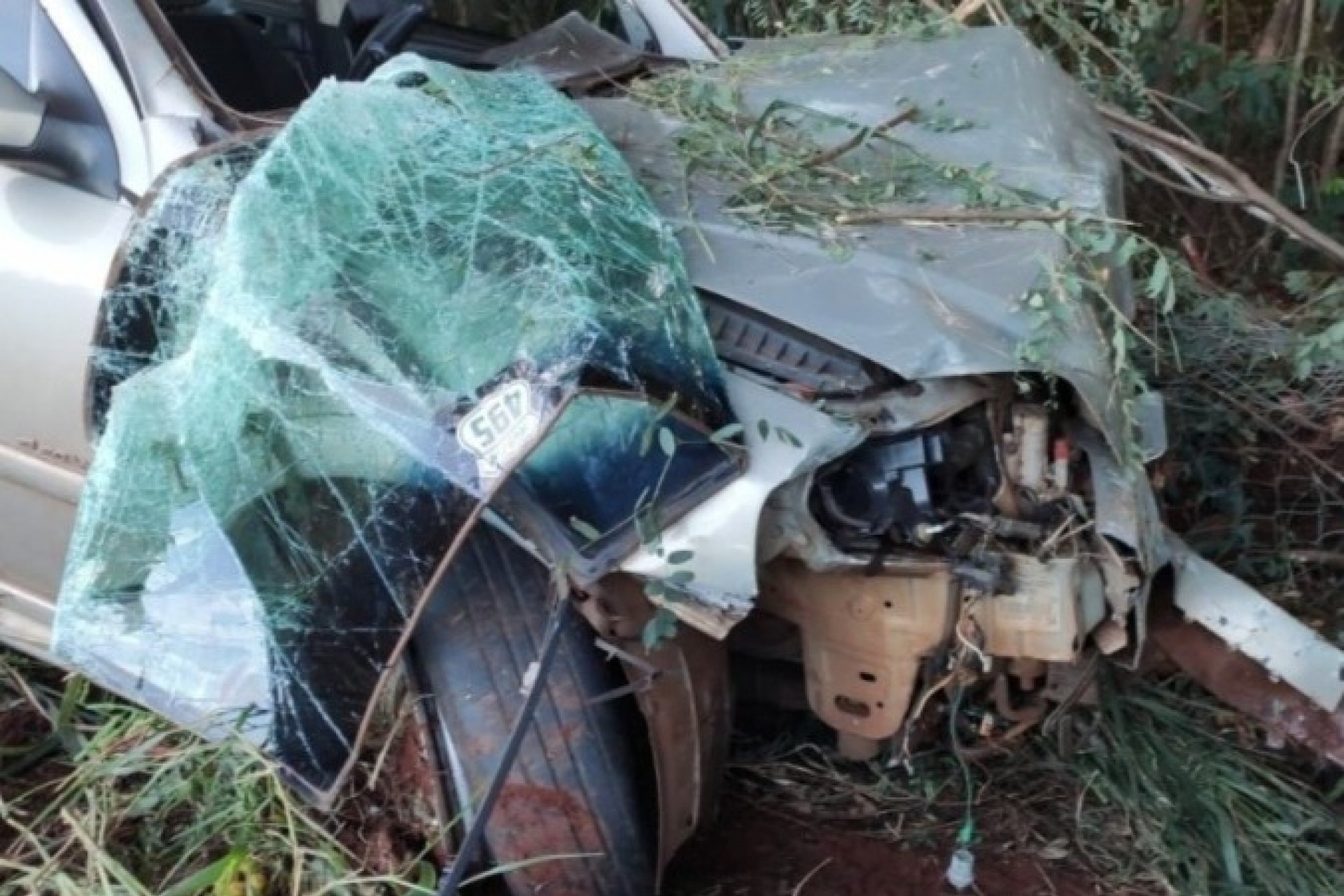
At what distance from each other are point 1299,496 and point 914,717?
1.71 meters

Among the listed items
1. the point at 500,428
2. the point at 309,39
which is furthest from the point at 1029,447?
the point at 309,39

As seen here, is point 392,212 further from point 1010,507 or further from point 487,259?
point 1010,507

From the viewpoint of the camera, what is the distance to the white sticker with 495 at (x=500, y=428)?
218 centimetres

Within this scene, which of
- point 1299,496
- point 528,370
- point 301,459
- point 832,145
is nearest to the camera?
point 528,370

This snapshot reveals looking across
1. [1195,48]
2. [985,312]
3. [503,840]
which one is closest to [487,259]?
[985,312]

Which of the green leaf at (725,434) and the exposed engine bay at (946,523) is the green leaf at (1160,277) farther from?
the green leaf at (725,434)

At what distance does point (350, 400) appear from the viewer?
2281 millimetres

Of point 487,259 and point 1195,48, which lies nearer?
point 487,259

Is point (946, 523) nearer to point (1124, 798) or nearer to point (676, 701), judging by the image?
point (676, 701)

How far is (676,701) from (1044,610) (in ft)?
2.01

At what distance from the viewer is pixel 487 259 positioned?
240cm

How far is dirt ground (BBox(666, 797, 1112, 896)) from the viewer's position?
9.48 ft

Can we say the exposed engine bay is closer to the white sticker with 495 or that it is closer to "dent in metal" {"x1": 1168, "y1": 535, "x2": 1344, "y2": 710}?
"dent in metal" {"x1": 1168, "y1": 535, "x2": 1344, "y2": 710}

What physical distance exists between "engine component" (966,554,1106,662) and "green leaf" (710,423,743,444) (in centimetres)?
51
